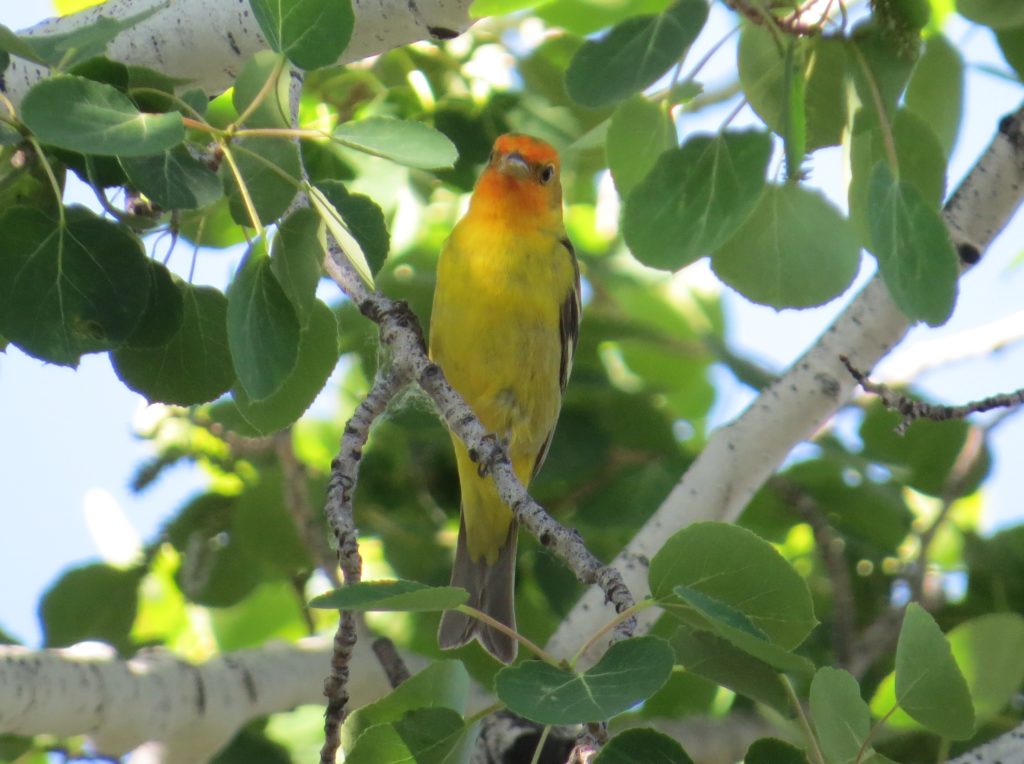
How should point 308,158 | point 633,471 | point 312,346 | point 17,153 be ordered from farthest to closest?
point 633,471, point 308,158, point 312,346, point 17,153

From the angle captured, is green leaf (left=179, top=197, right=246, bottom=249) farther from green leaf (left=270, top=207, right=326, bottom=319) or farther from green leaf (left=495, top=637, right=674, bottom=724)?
green leaf (left=495, top=637, right=674, bottom=724)

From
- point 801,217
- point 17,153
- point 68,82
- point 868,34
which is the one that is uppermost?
point 68,82

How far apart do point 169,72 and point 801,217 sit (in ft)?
4.68

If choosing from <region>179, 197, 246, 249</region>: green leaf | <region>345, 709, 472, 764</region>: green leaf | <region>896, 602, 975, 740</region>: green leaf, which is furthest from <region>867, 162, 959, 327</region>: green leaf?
<region>179, 197, 246, 249</region>: green leaf

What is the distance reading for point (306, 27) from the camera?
2092 mm

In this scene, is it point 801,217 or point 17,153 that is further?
point 801,217

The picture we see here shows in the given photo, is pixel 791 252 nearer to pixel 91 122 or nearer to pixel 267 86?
pixel 267 86

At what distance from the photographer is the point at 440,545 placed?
4.72m

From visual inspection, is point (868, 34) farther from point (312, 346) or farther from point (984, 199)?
point (312, 346)

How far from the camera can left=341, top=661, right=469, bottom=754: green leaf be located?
6.78ft

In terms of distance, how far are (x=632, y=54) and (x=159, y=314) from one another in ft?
3.35

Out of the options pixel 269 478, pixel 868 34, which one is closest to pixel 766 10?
pixel 868 34

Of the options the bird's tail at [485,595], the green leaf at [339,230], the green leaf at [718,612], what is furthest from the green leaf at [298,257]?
the bird's tail at [485,595]

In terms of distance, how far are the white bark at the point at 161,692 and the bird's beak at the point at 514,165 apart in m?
1.61
